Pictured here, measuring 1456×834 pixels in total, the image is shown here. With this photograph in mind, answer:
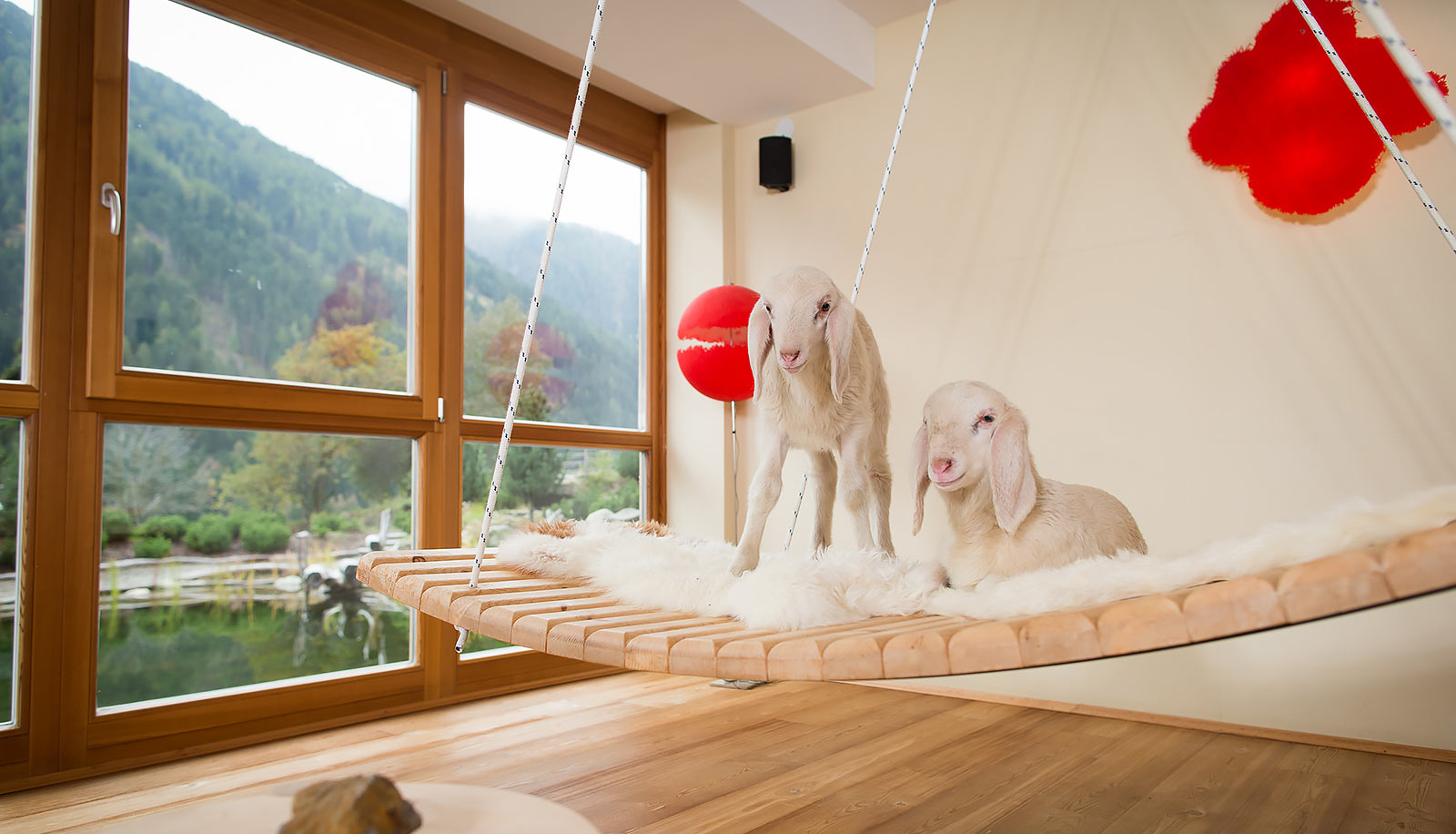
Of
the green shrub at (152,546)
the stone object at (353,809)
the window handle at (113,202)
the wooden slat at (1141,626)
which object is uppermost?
the window handle at (113,202)

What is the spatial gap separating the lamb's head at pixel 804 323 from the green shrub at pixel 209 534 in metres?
1.91

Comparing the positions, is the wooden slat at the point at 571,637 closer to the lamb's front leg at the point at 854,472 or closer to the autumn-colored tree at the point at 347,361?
the lamb's front leg at the point at 854,472

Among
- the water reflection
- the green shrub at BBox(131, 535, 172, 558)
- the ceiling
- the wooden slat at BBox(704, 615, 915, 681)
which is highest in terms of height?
the ceiling

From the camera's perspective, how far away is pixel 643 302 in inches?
161

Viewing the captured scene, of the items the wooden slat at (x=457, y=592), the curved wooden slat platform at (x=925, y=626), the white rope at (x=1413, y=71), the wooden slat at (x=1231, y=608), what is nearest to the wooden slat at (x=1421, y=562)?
the curved wooden slat platform at (x=925, y=626)

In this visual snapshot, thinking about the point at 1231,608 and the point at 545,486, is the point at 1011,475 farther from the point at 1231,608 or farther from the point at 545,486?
the point at 545,486

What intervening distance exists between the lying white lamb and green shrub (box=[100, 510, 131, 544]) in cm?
225

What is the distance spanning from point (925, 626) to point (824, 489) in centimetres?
73

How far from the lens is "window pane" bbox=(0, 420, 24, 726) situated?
2195 millimetres

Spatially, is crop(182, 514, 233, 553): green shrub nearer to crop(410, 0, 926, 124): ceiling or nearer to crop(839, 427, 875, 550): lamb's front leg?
crop(410, 0, 926, 124): ceiling

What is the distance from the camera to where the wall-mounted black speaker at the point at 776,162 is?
3682mm

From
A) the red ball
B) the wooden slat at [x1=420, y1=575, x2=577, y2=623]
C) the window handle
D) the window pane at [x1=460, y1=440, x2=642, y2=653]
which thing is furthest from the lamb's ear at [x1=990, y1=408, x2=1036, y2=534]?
the window handle

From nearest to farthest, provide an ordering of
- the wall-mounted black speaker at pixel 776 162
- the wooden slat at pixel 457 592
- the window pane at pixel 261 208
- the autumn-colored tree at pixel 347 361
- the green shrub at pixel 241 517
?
the wooden slat at pixel 457 592, the window pane at pixel 261 208, the green shrub at pixel 241 517, the autumn-colored tree at pixel 347 361, the wall-mounted black speaker at pixel 776 162

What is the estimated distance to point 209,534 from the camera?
8.53 ft
